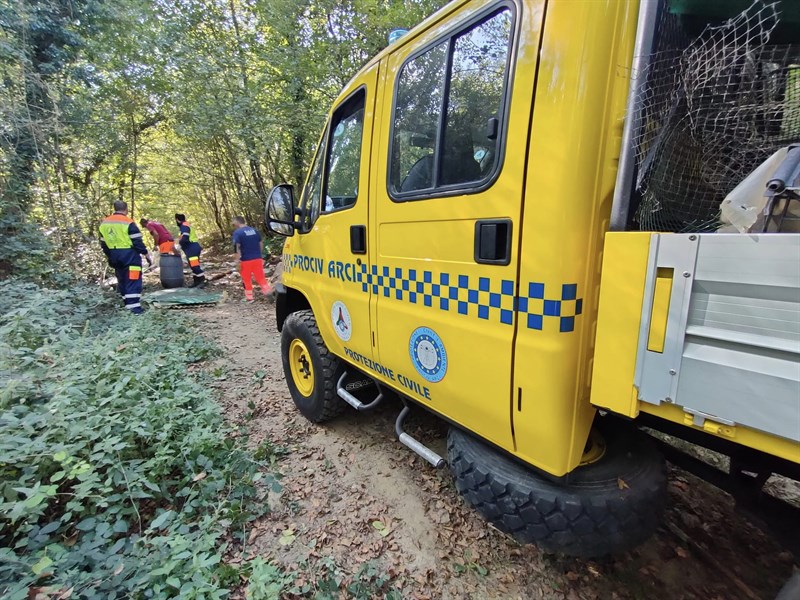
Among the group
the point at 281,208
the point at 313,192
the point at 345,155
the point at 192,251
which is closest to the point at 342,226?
the point at 345,155

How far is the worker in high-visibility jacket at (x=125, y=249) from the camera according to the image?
6383 mm

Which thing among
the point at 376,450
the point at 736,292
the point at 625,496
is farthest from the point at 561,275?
the point at 376,450

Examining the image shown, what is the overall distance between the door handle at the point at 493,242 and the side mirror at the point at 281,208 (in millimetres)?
1892

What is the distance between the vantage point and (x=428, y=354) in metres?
1.86

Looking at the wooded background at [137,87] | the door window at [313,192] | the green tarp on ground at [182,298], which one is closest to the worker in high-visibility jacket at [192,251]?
the green tarp on ground at [182,298]

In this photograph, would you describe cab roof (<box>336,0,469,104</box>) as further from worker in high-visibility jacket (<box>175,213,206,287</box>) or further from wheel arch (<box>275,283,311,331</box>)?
worker in high-visibility jacket (<box>175,213,206,287</box>)

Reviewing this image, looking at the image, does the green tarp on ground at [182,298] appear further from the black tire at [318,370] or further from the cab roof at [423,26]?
the cab roof at [423,26]

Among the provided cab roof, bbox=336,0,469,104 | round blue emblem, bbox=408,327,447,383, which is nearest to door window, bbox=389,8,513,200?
cab roof, bbox=336,0,469,104

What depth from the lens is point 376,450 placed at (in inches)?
118

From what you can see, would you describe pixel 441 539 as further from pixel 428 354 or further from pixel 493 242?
pixel 493 242

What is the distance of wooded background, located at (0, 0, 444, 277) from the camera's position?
6551 millimetres

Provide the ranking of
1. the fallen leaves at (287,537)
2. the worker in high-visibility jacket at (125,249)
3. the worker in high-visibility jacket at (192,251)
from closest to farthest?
the fallen leaves at (287,537) < the worker in high-visibility jacket at (125,249) < the worker in high-visibility jacket at (192,251)

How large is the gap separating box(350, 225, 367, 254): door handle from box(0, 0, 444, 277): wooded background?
6099 millimetres

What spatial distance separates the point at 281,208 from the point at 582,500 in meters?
2.67
